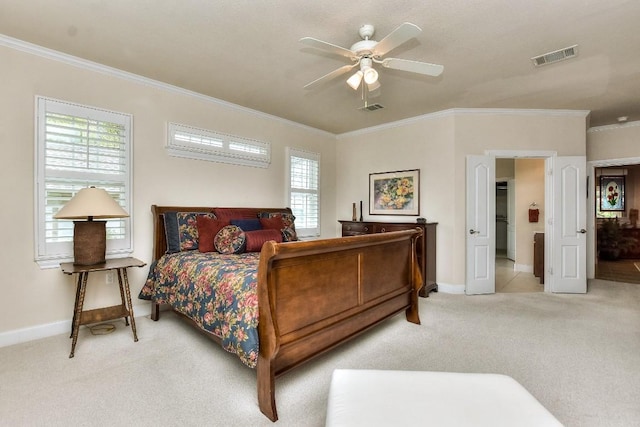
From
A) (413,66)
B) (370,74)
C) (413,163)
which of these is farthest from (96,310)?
(413,163)

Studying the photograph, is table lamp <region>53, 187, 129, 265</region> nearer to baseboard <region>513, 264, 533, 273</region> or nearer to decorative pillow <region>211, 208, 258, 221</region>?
decorative pillow <region>211, 208, 258, 221</region>

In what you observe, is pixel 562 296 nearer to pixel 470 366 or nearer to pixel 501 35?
pixel 470 366

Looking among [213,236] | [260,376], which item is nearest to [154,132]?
[213,236]

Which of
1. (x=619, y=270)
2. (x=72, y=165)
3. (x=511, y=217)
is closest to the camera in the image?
(x=72, y=165)

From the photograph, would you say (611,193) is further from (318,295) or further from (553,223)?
(318,295)

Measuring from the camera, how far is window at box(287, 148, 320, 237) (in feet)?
17.5

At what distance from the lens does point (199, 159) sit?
4133 millimetres

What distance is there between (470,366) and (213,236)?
2.83 m

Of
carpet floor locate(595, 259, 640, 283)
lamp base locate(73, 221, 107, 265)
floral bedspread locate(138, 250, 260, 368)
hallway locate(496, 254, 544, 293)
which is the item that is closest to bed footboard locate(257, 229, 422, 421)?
floral bedspread locate(138, 250, 260, 368)

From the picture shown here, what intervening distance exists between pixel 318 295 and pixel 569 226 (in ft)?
14.6

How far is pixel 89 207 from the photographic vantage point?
9.11 feet

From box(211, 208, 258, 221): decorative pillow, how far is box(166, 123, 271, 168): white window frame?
2.25 feet

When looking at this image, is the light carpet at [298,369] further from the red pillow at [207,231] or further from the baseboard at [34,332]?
the red pillow at [207,231]

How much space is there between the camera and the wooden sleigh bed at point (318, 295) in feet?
6.15
